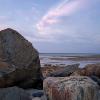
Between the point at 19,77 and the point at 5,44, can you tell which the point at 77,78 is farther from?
the point at 5,44

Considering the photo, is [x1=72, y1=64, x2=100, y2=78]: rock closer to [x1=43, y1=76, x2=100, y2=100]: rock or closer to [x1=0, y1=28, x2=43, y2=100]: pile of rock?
[x1=0, y1=28, x2=43, y2=100]: pile of rock

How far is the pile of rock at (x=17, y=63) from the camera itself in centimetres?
648

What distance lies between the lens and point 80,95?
4387 millimetres

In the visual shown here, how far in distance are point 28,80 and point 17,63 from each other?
66 cm

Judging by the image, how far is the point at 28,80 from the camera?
7.30 meters

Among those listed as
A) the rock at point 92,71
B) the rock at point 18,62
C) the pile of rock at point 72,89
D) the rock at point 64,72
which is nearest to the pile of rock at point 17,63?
the rock at point 18,62

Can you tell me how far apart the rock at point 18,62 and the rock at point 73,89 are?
1.81 meters

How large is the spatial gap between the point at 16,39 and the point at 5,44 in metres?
0.35

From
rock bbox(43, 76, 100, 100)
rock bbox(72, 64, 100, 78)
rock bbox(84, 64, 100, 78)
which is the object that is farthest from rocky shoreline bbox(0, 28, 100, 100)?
rock bbox(84, 64, 100, 78)

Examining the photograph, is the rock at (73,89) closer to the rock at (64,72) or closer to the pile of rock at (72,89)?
the pile of rock at (72,89)

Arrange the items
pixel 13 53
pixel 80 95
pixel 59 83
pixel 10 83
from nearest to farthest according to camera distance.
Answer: pixel 80 95 → pixel 59 83 → pixel 10 83 → pixel 13 53

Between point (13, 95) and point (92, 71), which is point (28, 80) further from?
point (92, 71)

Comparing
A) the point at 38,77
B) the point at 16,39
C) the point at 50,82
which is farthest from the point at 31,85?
the point at 50,82

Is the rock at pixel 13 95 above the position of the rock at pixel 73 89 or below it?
below
